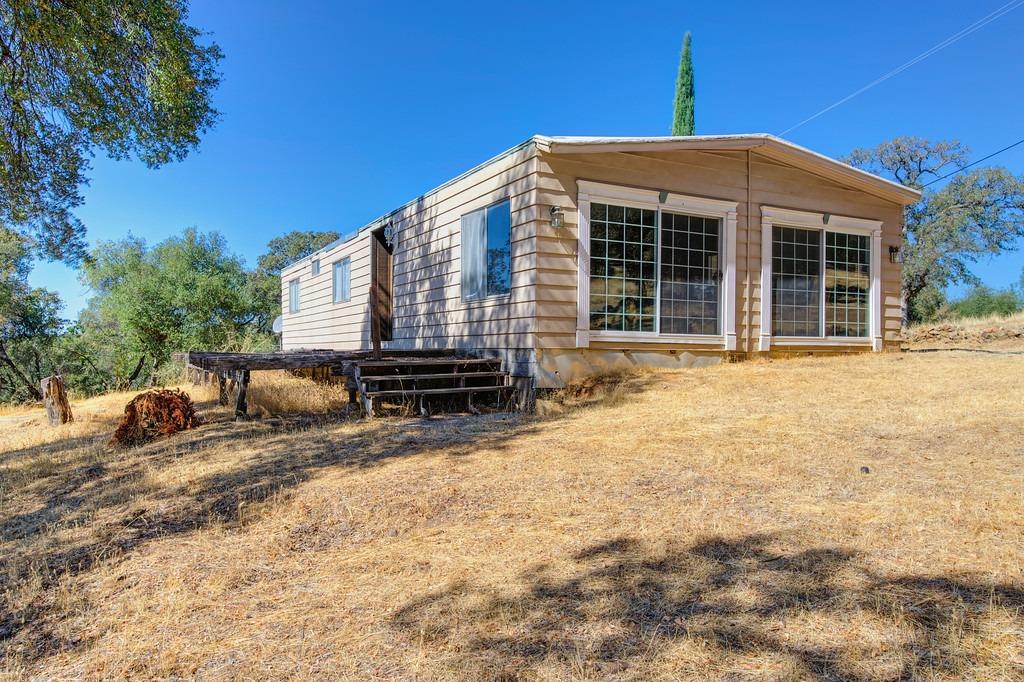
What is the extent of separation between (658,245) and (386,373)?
4162 mm

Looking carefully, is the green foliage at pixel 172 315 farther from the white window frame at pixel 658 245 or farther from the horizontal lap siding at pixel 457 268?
the white window frame at pixel 658 245

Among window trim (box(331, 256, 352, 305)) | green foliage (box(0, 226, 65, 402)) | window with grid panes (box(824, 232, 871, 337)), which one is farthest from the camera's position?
green foliage (box(0, 226, 65, 402))

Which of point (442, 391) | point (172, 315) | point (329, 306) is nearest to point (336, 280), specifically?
point (329, 306)

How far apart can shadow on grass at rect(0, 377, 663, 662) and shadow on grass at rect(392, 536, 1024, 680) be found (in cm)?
179

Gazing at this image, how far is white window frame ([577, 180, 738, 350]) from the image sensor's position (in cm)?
762

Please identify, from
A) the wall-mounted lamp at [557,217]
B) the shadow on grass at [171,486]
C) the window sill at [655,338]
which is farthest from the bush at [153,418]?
the window sill at [655,338]

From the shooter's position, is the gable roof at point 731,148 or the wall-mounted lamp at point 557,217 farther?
the wall-mounted lamp at point 557,217

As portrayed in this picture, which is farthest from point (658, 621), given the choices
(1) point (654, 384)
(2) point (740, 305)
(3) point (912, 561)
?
(2) point (740, 305)

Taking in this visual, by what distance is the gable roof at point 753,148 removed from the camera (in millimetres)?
7234

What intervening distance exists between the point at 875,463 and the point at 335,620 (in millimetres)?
3612

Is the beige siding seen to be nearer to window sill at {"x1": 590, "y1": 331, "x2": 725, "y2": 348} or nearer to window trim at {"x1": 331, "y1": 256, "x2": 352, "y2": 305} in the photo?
window trim at {"x1": 331, "y1": 256, "x2": 352, "y2": 305}

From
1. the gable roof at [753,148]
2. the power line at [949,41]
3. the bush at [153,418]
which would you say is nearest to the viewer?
the bush at [153,418]

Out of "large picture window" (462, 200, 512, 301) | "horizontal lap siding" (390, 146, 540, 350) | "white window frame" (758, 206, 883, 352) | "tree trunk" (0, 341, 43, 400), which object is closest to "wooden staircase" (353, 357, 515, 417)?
"horizontal lap siding" (390, 146, 540, 350)

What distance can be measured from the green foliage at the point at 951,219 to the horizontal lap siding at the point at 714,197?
17529mm
